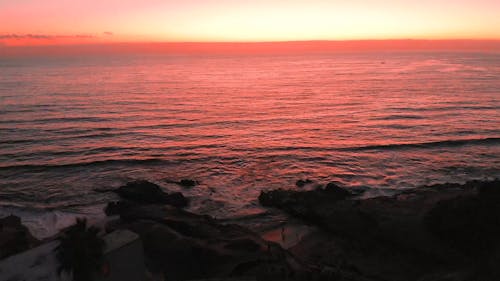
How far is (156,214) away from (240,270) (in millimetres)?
7794

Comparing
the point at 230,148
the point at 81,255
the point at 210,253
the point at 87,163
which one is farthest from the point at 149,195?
the point at 230,148

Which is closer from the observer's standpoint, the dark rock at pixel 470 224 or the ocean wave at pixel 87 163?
the dark rock at pixel 470 224

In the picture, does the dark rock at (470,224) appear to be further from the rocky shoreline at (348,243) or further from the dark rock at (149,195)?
the dark rock at (149,195)

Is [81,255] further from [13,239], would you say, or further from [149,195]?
[149,195]

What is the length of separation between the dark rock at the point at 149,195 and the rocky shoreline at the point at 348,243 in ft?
6.87

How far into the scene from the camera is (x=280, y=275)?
48.0 feet

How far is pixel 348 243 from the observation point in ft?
63.7

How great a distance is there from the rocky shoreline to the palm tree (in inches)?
133

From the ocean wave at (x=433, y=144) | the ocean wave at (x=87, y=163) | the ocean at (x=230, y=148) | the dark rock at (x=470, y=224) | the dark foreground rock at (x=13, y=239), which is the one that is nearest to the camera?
the dark rock at (x=470, y=224)

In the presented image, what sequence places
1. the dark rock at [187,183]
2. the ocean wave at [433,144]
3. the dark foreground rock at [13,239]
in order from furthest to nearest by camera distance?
the ocean wave at [433,144]
the dark rock at [187,183]
the dark foreground rock at [13,239]

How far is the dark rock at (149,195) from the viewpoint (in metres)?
25.1

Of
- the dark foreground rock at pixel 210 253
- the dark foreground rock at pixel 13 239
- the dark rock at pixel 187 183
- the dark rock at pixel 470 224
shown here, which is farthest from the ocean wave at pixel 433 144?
the dark foreground rock at pixel 13 239

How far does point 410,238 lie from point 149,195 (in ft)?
53.4

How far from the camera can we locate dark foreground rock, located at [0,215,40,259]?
18.0 meters
